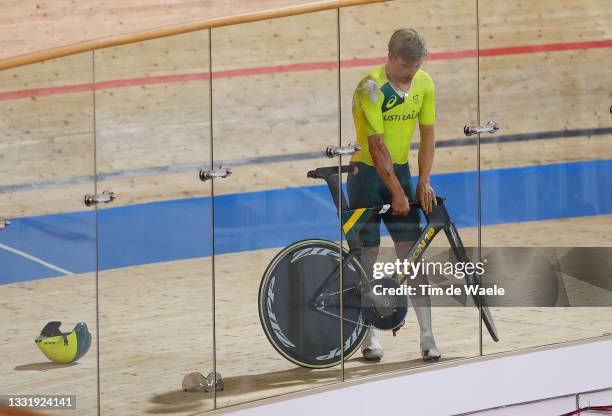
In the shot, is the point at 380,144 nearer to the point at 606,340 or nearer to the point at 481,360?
the point at 481,360

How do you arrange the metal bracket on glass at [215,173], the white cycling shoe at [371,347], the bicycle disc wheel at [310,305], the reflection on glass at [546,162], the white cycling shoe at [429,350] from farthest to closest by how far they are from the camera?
the reflection on glass at [546,162]
the white cycling shoe at [429,350]
the white cycling shoe at [371,347]
the bicycle disc wheel at [310,305]
the metal bracket on glass at [215,173]

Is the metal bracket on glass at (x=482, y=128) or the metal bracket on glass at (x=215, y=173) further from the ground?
the metal bracket on glass at (x=482, y=128)

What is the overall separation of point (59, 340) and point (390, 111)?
1.46 meters

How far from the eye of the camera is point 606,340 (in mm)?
4637

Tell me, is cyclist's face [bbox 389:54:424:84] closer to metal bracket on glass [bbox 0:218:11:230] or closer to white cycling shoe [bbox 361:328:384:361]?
white cycling shoe [bbox 361:328:384:361]

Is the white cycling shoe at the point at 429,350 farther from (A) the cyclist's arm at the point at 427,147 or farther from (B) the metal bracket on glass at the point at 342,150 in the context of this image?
(B) the metal bracket on glass at the point at 342,150

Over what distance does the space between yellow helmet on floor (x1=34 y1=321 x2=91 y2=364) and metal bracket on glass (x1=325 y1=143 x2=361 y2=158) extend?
104cm

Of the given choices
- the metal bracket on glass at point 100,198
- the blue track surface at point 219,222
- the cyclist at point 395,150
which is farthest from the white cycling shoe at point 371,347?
the metal bracket on glass at point 100,198

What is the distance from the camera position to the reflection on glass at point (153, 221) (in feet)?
11.3

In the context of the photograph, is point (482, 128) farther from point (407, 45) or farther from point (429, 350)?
point (429, 350)

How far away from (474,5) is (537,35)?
337 mm

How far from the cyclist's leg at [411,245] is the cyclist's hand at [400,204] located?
0.06 feet

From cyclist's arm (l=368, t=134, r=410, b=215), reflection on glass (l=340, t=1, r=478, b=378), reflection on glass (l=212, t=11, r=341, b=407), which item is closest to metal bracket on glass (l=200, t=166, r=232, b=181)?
reflection on glass (l=212, t=11, r=341, b=407)

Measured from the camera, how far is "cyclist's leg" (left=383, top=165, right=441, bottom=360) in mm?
4145
